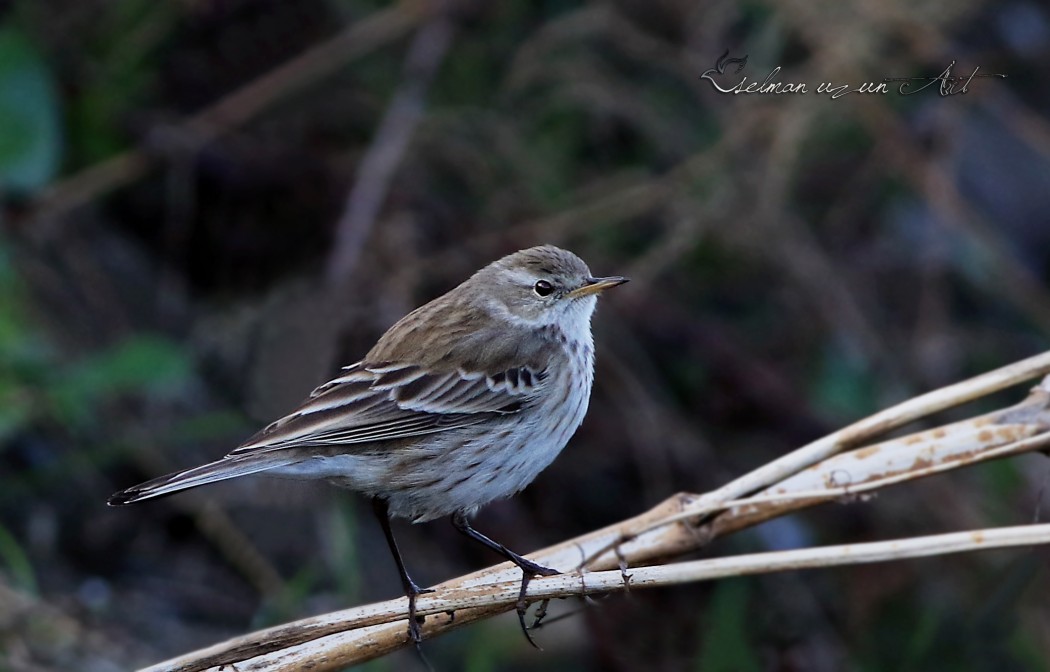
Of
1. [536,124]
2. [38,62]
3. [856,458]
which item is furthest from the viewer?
[536,124]

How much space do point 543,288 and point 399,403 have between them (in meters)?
0.76

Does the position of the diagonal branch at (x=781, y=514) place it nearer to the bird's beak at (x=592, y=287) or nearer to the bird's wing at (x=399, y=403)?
the bird's wing at (x=399, y=403)

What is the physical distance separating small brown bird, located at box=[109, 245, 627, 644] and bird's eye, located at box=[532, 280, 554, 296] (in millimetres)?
88

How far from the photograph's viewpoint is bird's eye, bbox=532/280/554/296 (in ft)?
14.6

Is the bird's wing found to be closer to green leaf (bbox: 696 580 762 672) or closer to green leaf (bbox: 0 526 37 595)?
green leaf (bbox: 0 526 37 595)

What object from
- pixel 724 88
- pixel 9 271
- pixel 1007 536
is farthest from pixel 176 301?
pixel 1007 536

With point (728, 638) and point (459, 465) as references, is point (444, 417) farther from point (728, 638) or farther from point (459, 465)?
point (728, 638)

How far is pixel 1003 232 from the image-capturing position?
25.8ft

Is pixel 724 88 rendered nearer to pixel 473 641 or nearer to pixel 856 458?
pixel 473 641

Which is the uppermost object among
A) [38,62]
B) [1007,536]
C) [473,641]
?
[38,62]

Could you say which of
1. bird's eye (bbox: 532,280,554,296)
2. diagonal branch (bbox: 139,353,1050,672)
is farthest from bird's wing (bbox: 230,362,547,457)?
diagonal branch (bbox: 139,353,1050,672)

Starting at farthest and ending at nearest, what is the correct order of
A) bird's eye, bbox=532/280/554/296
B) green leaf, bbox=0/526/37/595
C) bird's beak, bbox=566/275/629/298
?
green leaf, bbox=0/526/37/595 < bird's eye, bbox=532/280/554/296 < bird's beak, bbox=566/275/629/298

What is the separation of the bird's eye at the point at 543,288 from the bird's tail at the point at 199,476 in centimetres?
115

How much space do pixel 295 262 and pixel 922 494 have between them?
12.0 ft
